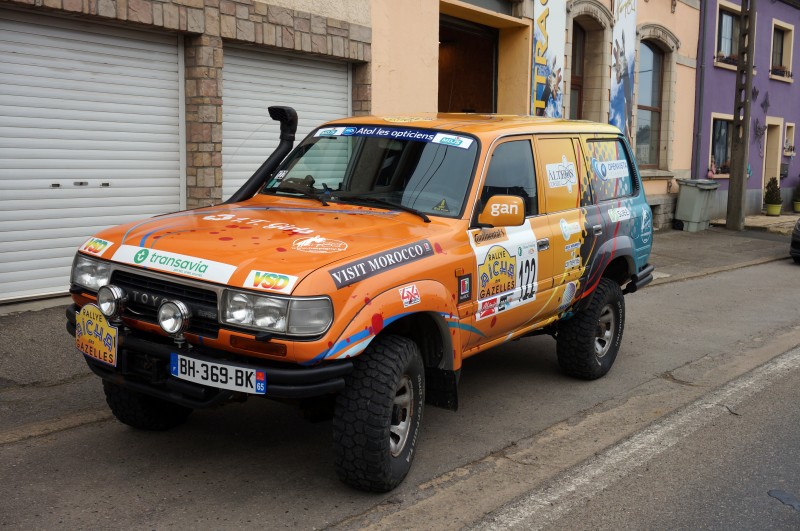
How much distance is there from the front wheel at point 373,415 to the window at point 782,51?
24.4 meters

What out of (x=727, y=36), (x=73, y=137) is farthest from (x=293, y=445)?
(x=727, y=36)

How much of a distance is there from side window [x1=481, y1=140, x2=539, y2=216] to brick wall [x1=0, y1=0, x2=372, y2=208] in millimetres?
4778

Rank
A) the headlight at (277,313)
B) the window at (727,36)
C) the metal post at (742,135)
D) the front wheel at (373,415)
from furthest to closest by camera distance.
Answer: the window at (727,36) < the metal post at (742,135) < the front wheel at (373,415) < the headlight at (277,313)

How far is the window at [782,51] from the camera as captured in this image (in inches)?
979

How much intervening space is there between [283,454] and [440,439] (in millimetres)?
1002

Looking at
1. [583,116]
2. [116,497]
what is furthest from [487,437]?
[583,116]

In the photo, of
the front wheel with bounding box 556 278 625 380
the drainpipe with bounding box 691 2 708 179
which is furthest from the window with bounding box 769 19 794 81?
the front wheel with bounding box 556 278 625 380

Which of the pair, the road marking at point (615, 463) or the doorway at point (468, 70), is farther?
the doorway at point (468, 70)

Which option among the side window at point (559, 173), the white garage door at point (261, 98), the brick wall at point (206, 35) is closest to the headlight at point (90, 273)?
the side window at point (559, 173)

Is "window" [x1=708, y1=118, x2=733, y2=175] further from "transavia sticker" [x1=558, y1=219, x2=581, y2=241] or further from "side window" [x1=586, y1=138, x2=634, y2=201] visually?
"transavia sticker" [x1=558, y1=219, x2=581, y2=241]

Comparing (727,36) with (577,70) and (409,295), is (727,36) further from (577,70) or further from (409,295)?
(409,295)

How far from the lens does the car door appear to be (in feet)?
15.9

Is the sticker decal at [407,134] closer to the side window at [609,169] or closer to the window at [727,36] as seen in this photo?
the side window at [609,169]

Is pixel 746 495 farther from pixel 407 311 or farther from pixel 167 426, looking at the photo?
pixel 167 426
